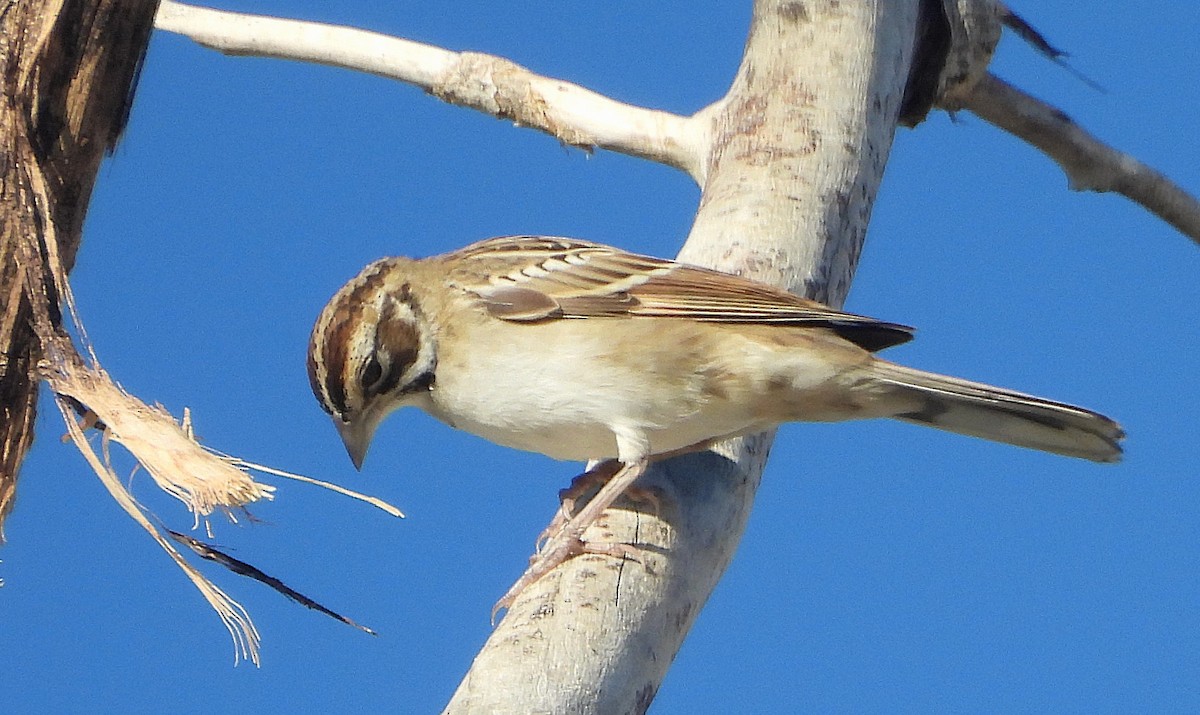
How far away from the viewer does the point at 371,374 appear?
4605 millimetres

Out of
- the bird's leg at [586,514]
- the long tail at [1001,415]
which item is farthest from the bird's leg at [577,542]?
the long tail at [1001,415]

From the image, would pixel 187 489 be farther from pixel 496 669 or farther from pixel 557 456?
pixel 557 456

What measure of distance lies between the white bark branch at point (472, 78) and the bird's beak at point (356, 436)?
72.2 inches

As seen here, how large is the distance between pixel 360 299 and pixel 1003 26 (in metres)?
3.26

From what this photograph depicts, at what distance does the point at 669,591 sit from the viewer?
3732 mm

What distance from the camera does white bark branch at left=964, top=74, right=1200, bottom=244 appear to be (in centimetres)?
650

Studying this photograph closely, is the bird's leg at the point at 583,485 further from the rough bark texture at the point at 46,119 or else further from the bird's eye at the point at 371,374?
the rough bark texture at the point at 46,119

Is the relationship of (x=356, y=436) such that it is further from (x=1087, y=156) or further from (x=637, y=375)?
(x=1087, y=156)

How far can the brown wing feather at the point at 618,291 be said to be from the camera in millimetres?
4402

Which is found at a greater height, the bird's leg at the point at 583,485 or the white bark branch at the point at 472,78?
the white bark branch at the point at 472,78

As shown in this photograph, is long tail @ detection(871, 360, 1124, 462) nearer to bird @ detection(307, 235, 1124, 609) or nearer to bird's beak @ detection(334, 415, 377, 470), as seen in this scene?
bird @ detection(307, 235, 1124, 609)

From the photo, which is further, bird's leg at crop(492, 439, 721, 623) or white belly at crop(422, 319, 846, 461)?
white belly at crop(422, 319, 846, 461)

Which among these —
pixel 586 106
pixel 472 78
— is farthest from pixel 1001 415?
pixel 472 78

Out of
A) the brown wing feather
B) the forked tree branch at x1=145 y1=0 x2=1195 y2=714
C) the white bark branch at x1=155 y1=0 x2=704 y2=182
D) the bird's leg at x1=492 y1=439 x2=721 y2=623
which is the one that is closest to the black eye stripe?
the brown wing feather
